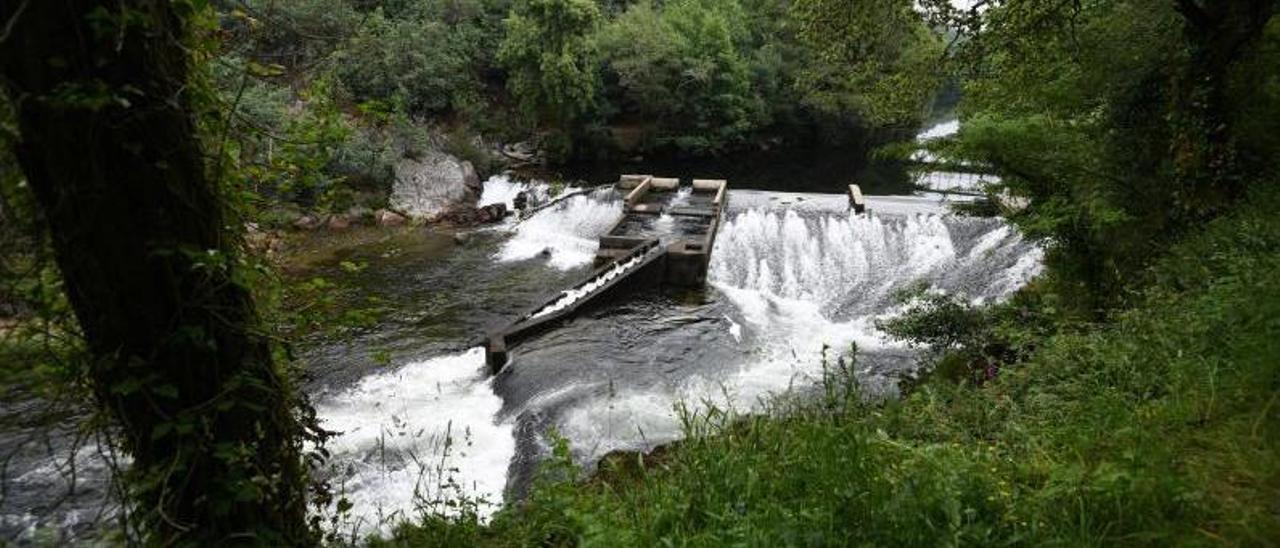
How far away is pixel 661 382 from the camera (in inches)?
340

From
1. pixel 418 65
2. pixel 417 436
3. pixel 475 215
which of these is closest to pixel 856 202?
pixel 475 215

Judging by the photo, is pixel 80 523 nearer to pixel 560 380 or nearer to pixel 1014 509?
pixel 560 380

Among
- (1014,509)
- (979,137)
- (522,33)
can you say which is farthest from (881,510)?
(522,33)

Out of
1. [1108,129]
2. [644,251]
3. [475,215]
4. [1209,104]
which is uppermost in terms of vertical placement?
[1209,104]

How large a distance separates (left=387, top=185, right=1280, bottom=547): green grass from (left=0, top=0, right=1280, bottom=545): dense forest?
15 millimetres

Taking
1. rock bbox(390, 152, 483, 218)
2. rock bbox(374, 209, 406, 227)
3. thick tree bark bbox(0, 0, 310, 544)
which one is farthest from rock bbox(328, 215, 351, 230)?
thick tree bark bbox(0, 0, 310, 544)

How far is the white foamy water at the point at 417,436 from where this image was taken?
241 inches

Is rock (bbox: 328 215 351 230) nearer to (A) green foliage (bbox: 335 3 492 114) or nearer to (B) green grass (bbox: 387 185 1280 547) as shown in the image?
(A) green foliage (bbox: 335 3 492 114)

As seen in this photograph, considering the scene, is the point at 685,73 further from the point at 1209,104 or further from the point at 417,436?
the point at 417,436

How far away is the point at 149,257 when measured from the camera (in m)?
2.06

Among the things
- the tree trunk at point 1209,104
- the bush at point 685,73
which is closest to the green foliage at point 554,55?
the bush at point 685,73

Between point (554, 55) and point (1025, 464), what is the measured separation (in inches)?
851

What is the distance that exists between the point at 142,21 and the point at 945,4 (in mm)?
7321

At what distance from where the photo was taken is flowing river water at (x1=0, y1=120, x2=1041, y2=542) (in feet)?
21.6
